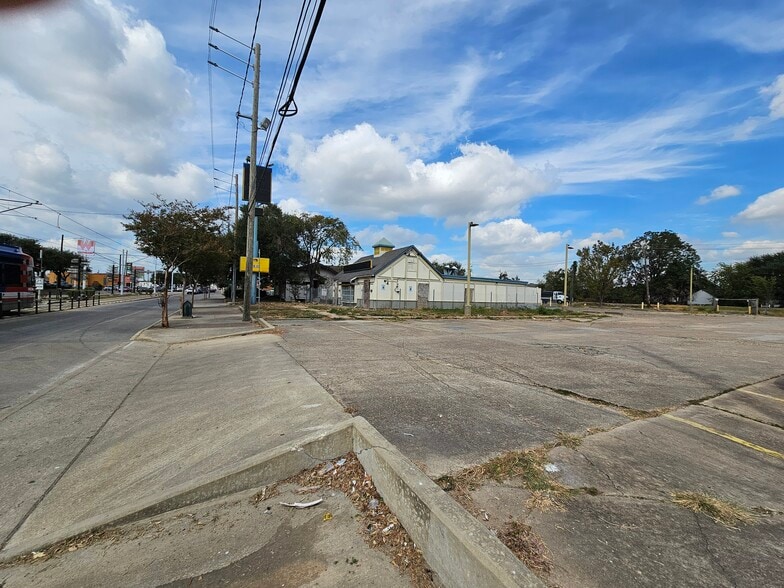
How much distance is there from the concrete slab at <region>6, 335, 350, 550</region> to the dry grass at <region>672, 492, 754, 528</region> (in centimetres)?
325

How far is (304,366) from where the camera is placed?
8359 mm

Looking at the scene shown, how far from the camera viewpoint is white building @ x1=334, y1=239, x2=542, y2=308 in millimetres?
36875

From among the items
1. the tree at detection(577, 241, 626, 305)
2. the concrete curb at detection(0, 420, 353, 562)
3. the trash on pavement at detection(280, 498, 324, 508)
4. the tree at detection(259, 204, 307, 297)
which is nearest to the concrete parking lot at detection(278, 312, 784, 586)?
the concrete curb at detection(0, 420, 353, 562)

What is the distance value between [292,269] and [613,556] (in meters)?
46.0

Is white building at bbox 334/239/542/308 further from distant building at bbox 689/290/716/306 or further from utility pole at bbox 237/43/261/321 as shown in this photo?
distant building at bbox 689/290/716/306

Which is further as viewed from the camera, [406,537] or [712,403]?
[712,403]

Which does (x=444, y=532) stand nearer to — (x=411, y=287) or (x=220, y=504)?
(x=220, y=504)

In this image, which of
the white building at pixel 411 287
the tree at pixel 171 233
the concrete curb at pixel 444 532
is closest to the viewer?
the concrete curb at pixel 444 532

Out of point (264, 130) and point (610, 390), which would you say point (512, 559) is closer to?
point (610, 390)

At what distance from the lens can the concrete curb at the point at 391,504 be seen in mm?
2123

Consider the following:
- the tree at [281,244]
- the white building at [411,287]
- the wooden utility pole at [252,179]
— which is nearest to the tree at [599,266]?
the white building at [411,287]

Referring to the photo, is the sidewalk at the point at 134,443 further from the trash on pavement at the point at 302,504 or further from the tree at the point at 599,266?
the tree at the point at 599,266

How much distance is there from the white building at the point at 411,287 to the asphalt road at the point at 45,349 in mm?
21186

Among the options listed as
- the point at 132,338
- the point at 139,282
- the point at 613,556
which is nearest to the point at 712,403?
the point at 613,556
